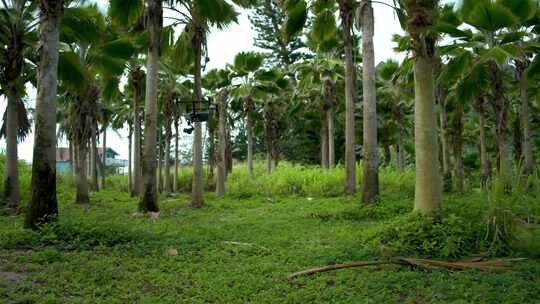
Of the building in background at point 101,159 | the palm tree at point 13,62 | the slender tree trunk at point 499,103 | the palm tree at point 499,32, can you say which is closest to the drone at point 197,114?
the palm tree at point 13,62

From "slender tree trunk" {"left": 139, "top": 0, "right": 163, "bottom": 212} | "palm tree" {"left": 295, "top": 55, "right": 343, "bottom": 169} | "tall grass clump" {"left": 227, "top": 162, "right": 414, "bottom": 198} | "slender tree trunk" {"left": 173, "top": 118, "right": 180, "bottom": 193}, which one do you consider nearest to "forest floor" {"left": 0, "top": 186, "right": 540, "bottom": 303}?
"slender tree trunk" {"left": 139, "top": 0, "right": 163, "bottom": 212}

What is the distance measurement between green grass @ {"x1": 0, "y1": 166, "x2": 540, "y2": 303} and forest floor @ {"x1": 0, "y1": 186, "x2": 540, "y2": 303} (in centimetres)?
1

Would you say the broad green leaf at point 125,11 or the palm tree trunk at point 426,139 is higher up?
the broad green leaf at point 125,11

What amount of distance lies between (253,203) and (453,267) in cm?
1060

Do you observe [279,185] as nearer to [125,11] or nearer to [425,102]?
[125,11]

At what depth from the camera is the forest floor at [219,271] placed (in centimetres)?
489

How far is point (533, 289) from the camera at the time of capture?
4.87 metres

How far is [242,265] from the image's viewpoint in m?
6.36

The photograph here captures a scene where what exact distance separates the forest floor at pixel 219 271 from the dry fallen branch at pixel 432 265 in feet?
0.33

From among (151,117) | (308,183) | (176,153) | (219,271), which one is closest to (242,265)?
(219,271)

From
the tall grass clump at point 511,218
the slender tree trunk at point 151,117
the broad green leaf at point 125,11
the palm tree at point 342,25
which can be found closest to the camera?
the tall grass clump at point 511,218

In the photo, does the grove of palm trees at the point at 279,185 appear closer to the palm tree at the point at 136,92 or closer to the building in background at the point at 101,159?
the palm tree at the point at 136,92

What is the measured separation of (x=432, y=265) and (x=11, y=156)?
1237 centimetres

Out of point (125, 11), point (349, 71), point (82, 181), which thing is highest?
point (125, 11)
